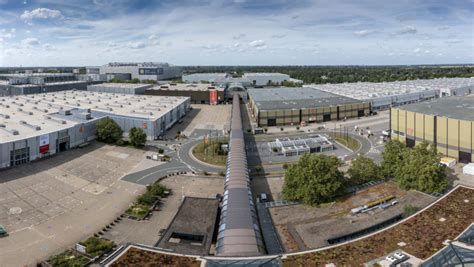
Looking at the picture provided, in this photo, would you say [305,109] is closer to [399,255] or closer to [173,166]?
[173,166]

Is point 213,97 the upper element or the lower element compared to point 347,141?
upper

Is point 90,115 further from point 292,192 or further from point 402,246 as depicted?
point 402,246

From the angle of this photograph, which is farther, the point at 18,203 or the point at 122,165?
the point at 122,165

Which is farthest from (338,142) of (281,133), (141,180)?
(141,180)

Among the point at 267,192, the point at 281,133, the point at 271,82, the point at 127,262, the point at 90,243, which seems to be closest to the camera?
the point at 127,262

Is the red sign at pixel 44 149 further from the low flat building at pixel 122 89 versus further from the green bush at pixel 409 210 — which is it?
the low flat building at pixel 122 89

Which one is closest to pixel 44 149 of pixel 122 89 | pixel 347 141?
pixel 347 141
